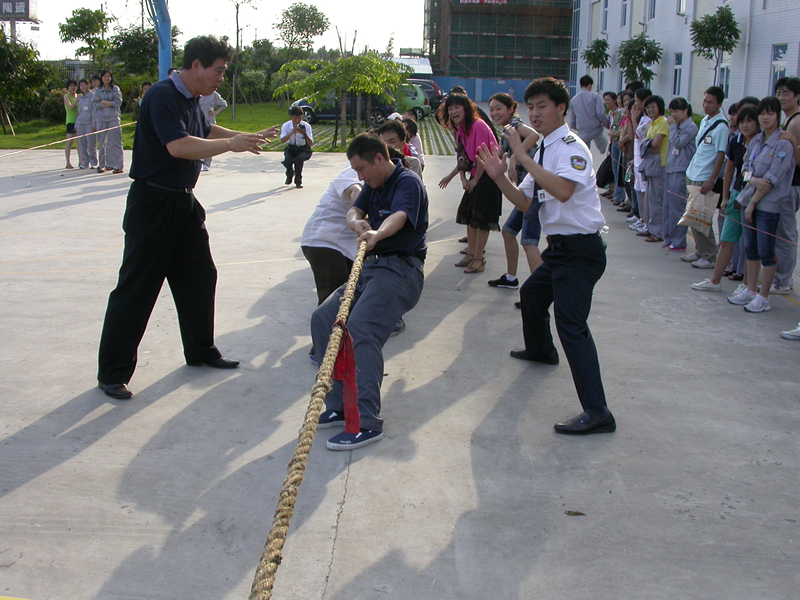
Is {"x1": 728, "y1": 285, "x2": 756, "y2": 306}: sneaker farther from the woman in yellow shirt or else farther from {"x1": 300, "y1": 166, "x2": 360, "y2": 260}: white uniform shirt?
{"x1": 300, "y1": 166, "x2": 360, "y2": 260}: white uniform shirt

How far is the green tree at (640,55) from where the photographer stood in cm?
2802

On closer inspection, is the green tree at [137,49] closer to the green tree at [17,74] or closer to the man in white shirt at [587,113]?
→ the green tree at [17,74]

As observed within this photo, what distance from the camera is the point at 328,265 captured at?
16.6 feet

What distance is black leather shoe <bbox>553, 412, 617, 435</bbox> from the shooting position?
12.8 feet

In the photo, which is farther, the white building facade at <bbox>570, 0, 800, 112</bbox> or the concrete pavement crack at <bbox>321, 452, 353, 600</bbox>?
the white building facade at <bbox>570, 0, 800, 112</bbox>

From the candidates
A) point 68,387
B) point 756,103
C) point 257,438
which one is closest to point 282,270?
point 68,387

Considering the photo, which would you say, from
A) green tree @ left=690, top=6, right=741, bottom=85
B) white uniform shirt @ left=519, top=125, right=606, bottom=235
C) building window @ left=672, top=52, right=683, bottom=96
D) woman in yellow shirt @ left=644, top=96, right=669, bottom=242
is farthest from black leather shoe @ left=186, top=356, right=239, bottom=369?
building window @ left=672, top=52, right=683, bottom=96

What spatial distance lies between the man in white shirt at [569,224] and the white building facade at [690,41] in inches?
664

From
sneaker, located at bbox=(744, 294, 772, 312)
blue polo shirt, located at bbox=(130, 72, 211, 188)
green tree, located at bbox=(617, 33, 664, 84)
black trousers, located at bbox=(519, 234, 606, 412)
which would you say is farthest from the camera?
green tree, located at bbox=(617, 33, 664, 84)

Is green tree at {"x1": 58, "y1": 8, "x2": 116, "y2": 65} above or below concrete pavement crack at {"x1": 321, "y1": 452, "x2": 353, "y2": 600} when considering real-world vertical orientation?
above

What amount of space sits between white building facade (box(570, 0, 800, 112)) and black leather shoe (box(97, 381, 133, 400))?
18.5 m

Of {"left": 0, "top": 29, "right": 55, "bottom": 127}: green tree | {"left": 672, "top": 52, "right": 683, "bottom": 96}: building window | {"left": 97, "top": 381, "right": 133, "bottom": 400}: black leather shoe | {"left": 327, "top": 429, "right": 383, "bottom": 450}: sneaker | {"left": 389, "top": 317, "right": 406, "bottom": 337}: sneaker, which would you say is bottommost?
{"left": 327, "top": 429, "right": 383, "bottom": 450}: sneaker

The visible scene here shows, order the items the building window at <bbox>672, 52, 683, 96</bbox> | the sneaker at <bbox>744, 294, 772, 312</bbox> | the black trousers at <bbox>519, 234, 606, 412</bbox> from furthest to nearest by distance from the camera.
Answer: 1. the building window at <bbox>672, 52, 683, 96</bbox>
2. the sneaker at <bbox>744, 294, 772, 312</bbox>
3. the black trousers at <bbox>519, 234, 606, 412</bbox>

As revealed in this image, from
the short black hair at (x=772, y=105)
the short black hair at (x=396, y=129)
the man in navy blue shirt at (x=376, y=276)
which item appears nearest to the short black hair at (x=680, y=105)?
the short black hair at (x=772, y=105)
